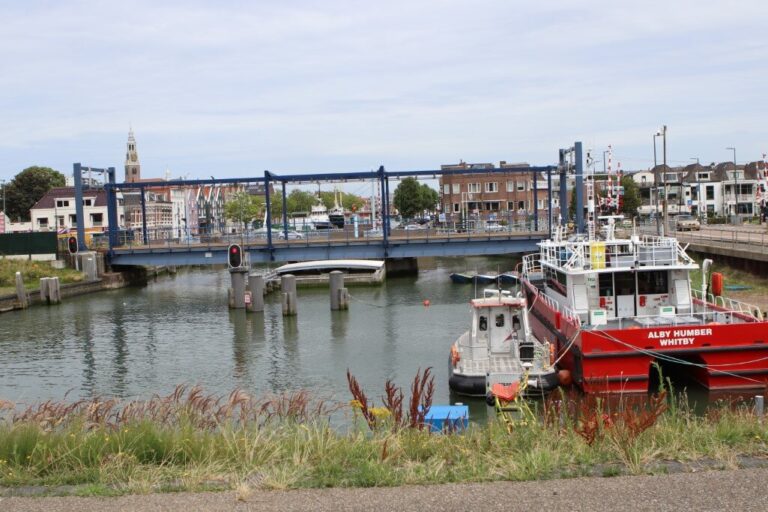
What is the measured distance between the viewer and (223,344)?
1308 inches

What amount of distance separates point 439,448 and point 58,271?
50889 mm

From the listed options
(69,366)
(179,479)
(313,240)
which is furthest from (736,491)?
(313,240)

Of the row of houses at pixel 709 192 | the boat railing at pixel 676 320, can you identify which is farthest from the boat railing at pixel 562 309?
the row of houses at pixel 709 192

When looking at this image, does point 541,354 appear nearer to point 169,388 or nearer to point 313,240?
point 169,388

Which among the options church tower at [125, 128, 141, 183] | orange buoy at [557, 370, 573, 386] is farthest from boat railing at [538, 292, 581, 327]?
church tower at [125, 128, 141, 183]

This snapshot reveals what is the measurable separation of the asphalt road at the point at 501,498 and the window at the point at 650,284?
1565 cm

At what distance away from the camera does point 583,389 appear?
20703 millimetres

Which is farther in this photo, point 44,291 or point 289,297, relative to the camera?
point 44,291

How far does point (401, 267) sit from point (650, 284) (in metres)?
42.6

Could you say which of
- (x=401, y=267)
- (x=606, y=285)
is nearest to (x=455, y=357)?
(x=606, y=285)

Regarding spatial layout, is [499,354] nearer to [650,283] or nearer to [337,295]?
[650,283]

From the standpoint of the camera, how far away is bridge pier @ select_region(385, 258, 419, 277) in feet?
211

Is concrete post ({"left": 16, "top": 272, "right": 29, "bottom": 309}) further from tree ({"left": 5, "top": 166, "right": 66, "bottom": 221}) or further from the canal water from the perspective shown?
tree ({"left": 5, "top": 166, "right": 66, "bottom": 221})

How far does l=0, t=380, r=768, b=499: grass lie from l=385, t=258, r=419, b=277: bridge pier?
53640mm
